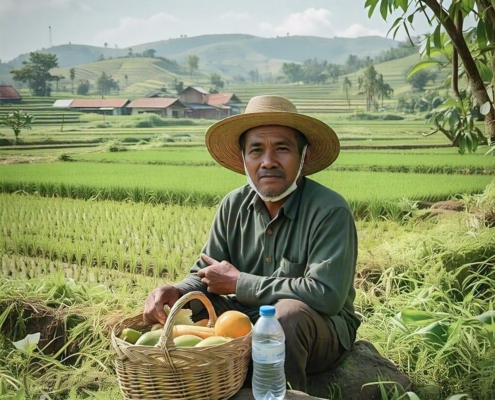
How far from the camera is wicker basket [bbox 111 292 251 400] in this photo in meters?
1.80

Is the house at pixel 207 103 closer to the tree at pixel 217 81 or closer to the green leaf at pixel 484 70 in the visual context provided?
the tree at pixel 217 81

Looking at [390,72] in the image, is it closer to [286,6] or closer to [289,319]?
[286,6]

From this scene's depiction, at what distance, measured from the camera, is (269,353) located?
1855 millimetres

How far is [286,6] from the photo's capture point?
364cm

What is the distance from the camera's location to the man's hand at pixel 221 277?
2.24 m

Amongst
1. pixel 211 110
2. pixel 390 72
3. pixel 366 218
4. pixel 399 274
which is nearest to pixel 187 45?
pixel 211 110

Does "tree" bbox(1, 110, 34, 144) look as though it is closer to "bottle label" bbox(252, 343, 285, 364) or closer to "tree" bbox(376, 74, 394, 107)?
"tree" bbox(376, 74, 394, 107)

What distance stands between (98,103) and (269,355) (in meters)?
2.32

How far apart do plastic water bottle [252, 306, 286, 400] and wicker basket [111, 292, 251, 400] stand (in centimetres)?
6

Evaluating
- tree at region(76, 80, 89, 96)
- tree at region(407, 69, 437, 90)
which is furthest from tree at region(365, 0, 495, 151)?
tree at region(76, 80, 89, 96)

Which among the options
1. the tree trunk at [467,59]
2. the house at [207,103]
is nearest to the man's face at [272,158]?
the tree trunk at [467,59]

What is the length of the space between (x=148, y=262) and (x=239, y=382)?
5.13 ft

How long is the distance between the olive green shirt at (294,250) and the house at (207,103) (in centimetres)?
134

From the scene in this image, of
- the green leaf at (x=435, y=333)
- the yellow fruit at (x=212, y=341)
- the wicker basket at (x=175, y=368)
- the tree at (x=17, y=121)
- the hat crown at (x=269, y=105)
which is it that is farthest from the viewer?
the tree at (x=17, y=121)
